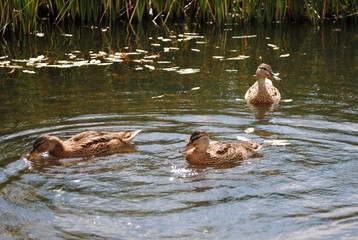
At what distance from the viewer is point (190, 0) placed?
1856 centimetres

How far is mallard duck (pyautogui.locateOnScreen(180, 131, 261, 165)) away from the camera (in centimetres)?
886

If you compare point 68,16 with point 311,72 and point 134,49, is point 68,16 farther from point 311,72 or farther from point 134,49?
point 311,72

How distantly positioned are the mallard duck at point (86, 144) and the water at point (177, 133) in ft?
0.49

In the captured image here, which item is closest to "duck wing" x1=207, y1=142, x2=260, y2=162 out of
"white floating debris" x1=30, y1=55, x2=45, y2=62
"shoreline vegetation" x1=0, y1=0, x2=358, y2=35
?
"white floating debris" x1=30, y1=55, x2=45, y2=62

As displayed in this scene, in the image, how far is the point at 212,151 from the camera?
352 inches

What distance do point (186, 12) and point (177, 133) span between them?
31.0 ft

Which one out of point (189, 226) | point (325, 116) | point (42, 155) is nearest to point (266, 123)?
point (325, 116)

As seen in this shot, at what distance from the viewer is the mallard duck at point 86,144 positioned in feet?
30.6

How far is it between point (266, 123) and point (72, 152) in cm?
272

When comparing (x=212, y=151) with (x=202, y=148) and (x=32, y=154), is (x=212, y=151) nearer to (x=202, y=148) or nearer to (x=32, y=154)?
(x=202, y=148)

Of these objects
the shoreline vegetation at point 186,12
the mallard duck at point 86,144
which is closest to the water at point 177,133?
the mallard duck at point 86,144

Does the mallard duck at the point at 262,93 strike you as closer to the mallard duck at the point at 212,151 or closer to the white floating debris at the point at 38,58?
the mallard duck at the point at 212,151

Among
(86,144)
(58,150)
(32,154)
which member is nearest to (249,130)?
(86,144)

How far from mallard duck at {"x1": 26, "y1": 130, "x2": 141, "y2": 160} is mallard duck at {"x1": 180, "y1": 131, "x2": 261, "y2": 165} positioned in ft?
3.23
